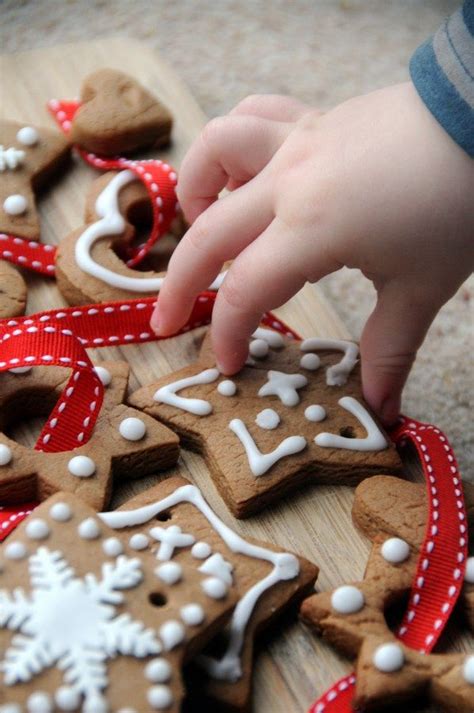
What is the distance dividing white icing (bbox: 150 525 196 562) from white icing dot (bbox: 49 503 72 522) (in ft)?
0.25

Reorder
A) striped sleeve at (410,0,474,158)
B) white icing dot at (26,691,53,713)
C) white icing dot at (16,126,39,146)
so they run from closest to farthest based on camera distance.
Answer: white icing dot at (26,691,53,713) < striped sleeve at (410,0,474,158) < white icing dot at (16,126,39,146)

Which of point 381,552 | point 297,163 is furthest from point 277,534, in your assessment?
point 297,163

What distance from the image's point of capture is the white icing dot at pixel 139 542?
2.69ft

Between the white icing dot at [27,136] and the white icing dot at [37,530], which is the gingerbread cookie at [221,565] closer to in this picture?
the white icing dot at [37,530]

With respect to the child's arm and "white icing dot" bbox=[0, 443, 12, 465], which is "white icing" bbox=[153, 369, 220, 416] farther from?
"white icing dot" bbox=[0, 443, 12, 465]

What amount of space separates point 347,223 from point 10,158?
0.44 m

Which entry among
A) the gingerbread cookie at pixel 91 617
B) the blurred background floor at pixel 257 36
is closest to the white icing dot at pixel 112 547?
the gingerbread cookie at pixel 91 617

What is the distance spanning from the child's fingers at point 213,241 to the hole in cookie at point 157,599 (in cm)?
30

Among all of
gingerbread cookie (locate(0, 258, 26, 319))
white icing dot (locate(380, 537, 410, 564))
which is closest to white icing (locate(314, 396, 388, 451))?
white icing dot (locate(380, 537, 410, 564))

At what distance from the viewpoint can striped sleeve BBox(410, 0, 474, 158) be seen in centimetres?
81

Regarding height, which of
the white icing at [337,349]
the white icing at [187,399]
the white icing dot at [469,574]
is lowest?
the white icing dot at [469,574]

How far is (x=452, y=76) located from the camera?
32.3 inches

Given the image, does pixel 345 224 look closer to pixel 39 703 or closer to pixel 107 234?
pixel 107 234

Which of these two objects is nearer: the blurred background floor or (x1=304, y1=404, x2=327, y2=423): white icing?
(x1=304, y1=404, x2=327, y2=423): white icing
